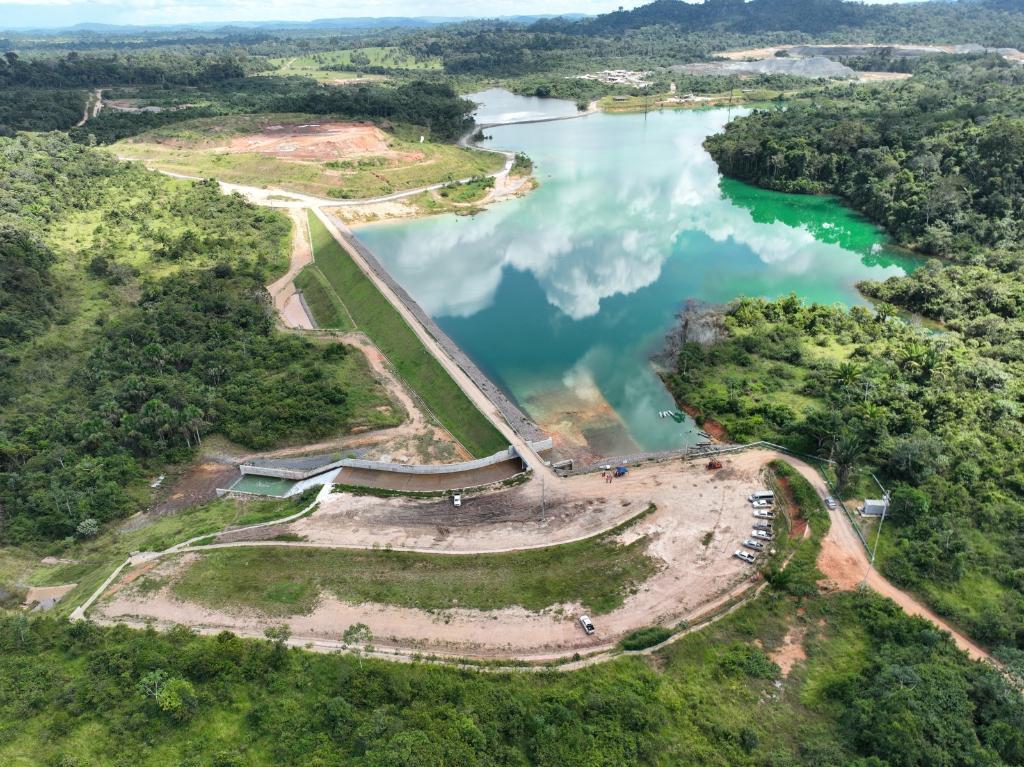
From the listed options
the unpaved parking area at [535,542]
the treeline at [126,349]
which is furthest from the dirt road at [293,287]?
the unpaved parking area at [535,542]

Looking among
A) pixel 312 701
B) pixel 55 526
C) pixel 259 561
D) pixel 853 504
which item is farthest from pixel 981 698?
pixel 55 526

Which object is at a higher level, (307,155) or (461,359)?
(307,155)

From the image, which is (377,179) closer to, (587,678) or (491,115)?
(491,115)

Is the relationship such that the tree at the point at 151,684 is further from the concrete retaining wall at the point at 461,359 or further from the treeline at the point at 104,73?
the treeline at the point at 104,73

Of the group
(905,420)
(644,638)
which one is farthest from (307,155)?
(644,638)

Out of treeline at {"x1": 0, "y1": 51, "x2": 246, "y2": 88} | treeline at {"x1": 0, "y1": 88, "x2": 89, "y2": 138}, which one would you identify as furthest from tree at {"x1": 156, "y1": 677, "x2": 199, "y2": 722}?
treeline at {"x1": 0, "y1": 51, "x2": 246, "y2": 88}

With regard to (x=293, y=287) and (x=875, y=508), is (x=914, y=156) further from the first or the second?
(x=293, y=287)
